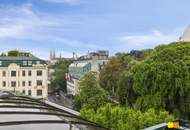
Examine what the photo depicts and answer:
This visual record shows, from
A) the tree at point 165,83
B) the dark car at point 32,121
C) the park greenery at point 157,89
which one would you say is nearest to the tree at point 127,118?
the park greenery at point 157,89

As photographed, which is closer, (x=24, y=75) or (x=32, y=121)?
(x=32, y=121)

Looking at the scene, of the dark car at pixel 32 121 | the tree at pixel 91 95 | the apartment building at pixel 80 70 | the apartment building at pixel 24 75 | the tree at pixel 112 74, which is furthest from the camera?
the apartment building at pixel 80 70

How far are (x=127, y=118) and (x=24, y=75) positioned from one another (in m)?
32.8

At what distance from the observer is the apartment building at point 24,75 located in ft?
173

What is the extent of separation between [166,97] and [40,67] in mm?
28169

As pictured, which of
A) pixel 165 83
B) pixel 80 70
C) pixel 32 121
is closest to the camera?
pixel 32 121

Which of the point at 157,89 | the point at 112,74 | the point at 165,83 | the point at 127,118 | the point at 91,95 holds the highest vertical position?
the point at 165,83

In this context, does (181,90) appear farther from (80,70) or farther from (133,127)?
(80,70)

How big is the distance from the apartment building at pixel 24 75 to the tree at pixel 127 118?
2885cm

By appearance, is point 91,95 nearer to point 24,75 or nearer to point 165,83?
point 165,83

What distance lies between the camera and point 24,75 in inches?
2110

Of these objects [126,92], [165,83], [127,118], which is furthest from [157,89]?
[127,118]

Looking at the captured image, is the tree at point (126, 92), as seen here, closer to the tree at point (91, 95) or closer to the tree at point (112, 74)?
the tree at point (91, 95)

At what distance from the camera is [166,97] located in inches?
1135
